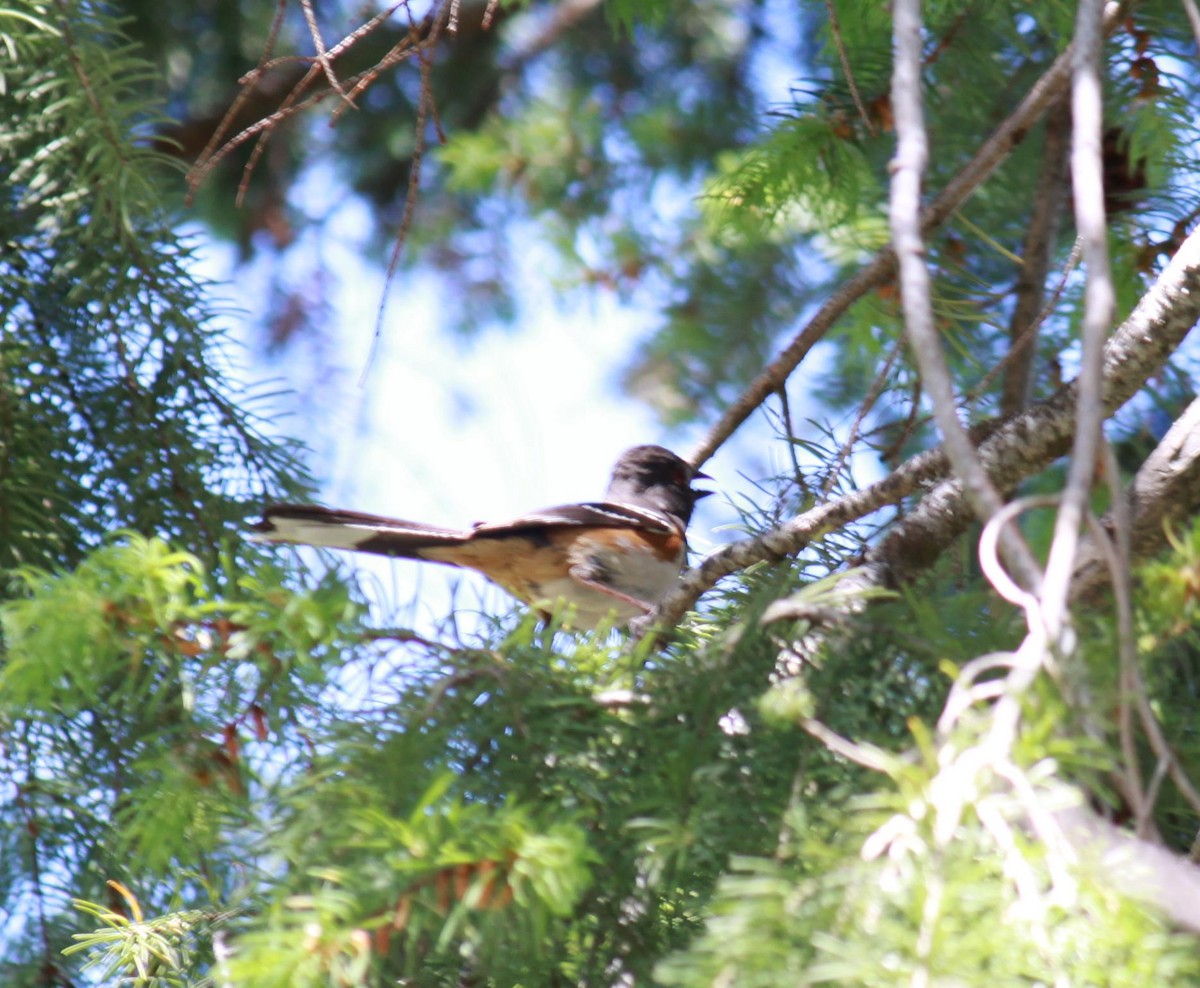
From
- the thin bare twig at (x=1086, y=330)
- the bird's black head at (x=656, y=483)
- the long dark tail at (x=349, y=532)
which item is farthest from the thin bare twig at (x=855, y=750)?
the bird's black head at (x=656, y=483)

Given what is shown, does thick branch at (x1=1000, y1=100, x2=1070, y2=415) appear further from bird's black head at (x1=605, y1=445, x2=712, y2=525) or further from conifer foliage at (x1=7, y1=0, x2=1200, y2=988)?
bird's black head at (x1=605, y1=445, x2=712, y2=525)

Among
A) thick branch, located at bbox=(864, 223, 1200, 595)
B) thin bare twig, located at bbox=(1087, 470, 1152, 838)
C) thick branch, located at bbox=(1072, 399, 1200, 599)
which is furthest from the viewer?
thick branch, located at bbox=(864, 223, 1200, 595)

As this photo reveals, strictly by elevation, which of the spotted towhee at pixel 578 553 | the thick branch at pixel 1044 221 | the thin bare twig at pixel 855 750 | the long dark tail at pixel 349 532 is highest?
the thick branch at pixel 1044 221

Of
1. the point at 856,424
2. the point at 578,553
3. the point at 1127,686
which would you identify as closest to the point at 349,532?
the point at 578,553

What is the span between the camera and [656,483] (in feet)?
13.2

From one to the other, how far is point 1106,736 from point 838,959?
1.08ft

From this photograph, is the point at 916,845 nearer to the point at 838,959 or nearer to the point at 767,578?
the point at 838,959

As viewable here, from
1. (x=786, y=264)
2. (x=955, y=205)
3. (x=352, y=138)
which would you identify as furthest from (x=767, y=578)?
(x=352, y=138)

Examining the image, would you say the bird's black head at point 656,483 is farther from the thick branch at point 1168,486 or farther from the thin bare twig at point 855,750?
the thin bare twig at point 855,750

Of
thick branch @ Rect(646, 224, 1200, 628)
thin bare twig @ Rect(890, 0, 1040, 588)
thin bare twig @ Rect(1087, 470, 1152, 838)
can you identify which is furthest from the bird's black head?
thin bare twig @ Rect(1087, 470, 1152, 838)

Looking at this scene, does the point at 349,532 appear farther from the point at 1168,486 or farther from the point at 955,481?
the point at 1168,486

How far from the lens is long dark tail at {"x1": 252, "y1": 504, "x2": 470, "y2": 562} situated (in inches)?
87.4

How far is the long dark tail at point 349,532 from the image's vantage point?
222 centimetres

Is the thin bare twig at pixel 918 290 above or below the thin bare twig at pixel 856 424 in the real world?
below
